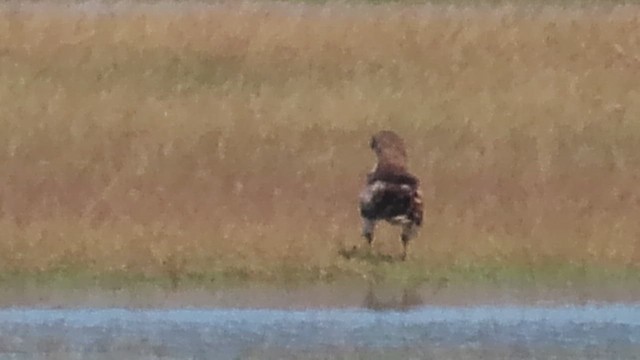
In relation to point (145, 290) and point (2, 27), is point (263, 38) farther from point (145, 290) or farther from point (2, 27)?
point (145, 290)

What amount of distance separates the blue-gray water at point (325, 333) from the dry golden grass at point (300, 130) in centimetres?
101

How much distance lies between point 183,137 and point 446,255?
13.5ft

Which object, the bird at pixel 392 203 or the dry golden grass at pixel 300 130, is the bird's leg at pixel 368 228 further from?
the dry golden grass at pixel 300 130

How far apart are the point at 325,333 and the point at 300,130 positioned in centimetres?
542

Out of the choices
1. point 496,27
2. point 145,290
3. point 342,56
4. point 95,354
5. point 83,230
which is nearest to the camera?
point 95,354

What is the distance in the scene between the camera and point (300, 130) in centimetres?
1448

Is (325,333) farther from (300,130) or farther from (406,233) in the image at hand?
(300,130)

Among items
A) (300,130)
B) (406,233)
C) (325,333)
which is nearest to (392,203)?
(406,233)

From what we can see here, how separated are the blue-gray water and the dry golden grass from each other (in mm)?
1006

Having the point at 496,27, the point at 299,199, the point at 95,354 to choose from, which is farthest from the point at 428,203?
the point at 496,27

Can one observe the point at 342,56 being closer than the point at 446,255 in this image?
No

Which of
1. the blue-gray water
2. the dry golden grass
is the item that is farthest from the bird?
the blue-gray water

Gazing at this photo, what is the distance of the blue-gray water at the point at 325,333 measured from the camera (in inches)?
347

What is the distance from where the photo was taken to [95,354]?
877 cm
